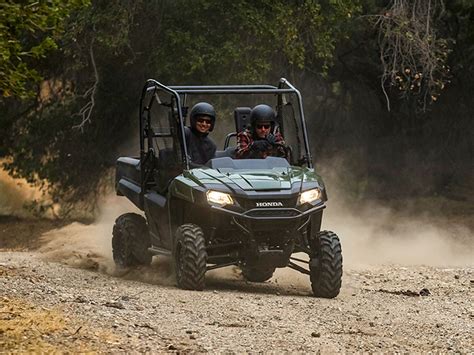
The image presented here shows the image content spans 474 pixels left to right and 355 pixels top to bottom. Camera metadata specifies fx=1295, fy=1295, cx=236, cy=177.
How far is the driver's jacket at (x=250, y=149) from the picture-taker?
15.2 meters

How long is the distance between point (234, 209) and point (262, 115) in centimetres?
176

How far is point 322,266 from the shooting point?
46.1 feet

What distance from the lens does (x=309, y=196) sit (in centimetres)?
1408

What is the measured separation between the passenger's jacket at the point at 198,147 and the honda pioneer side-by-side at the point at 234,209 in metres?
0.13

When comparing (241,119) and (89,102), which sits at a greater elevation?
(89,102)

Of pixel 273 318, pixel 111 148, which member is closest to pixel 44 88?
pixel 111 148

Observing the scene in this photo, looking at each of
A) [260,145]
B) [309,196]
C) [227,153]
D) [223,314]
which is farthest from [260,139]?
[223,314]

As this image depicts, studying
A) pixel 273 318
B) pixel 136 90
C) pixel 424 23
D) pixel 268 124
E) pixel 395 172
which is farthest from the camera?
pixel 395 172

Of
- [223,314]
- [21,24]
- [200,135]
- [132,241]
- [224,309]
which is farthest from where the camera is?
[132,241]

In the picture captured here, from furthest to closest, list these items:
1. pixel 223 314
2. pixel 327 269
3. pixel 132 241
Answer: pixel 132 241, pixel 327 269, pixel 223 314

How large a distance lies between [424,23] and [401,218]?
545 cm

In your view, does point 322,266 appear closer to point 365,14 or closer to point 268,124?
point 268,124

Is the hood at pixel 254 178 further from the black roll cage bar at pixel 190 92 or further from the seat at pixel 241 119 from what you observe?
the seat at pixel 241 119

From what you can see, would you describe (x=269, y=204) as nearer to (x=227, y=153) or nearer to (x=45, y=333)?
(x=227, y=153)
